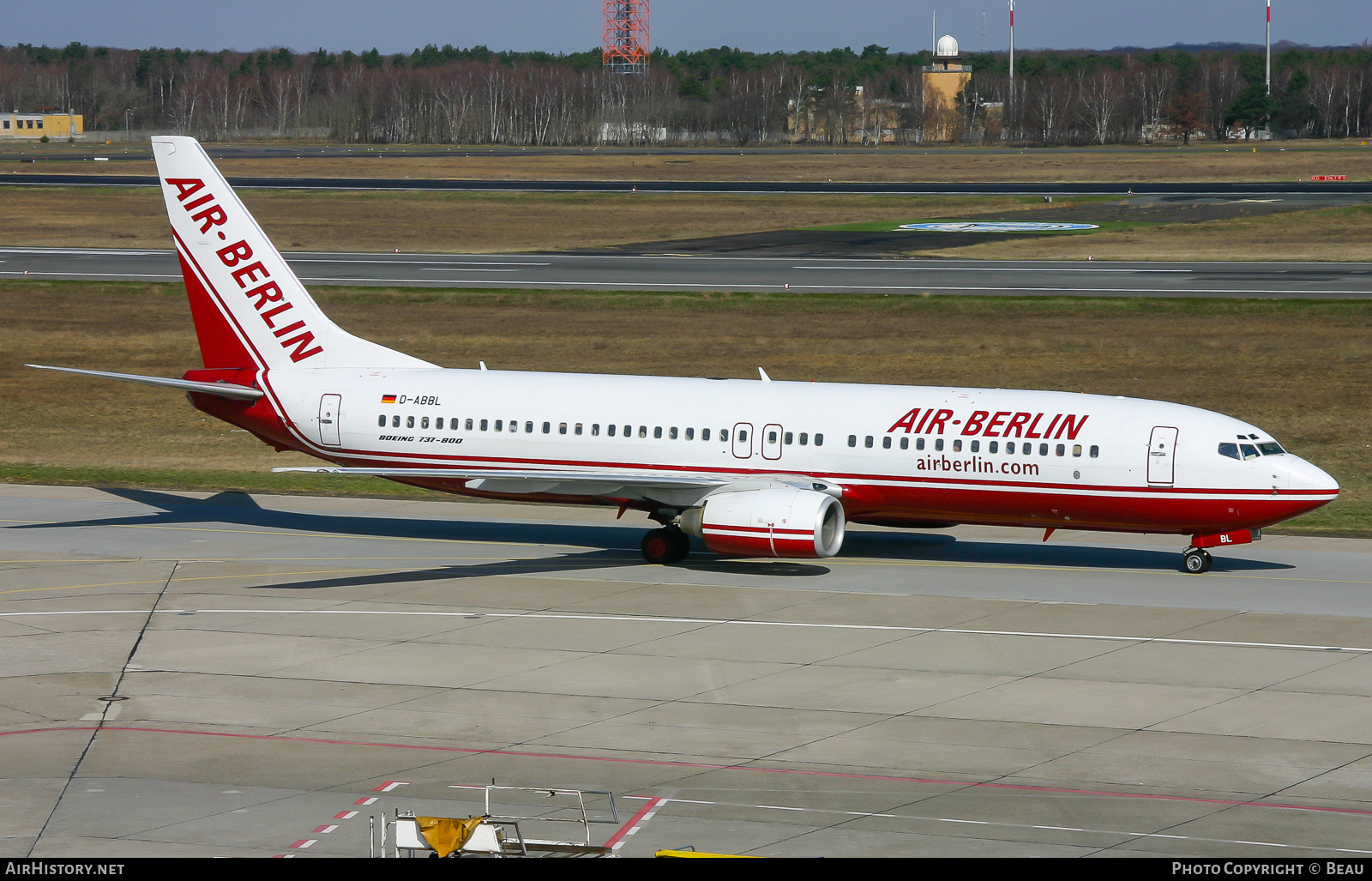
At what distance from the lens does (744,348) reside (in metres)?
65.4

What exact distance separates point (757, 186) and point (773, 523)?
106377 mm

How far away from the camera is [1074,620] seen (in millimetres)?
30984

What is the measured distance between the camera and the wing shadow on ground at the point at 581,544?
36406 mm

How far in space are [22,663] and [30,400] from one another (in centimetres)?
3542

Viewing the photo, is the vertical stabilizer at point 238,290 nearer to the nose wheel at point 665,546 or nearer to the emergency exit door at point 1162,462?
the nose wheel at point 665,546

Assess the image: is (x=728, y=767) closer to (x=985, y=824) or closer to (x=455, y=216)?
(x=985, y=824)

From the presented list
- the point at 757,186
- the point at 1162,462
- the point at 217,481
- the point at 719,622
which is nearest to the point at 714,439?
the point at 719,622

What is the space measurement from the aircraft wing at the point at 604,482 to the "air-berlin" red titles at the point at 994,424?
2.80 meters

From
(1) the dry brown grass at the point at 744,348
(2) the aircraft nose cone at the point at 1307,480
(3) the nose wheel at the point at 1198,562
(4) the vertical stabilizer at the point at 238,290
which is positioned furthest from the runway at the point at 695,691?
(1) the dry brown grass at the point at 744,348

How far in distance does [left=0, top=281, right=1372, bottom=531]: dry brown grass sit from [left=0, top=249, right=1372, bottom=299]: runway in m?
3.70
